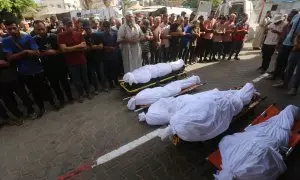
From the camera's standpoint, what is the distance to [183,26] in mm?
7930

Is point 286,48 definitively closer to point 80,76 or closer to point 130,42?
point 130,42

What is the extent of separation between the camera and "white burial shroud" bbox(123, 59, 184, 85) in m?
5.54

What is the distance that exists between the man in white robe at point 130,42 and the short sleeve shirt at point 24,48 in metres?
2.42

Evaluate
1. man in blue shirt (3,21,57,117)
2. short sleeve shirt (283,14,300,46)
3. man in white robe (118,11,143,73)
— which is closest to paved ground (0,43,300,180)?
man in blue shirt (3,21,57,117)

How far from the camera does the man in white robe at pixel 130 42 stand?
239 inches

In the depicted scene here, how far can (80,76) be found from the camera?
5.47 meters

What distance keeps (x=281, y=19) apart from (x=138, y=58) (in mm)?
4690

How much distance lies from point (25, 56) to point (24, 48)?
174 millimetres

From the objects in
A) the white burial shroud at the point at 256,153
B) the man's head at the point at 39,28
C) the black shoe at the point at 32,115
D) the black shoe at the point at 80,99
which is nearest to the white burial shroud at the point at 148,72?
the black shoe at the point at 80,99

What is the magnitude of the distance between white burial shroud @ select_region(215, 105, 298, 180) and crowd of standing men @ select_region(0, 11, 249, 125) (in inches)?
162

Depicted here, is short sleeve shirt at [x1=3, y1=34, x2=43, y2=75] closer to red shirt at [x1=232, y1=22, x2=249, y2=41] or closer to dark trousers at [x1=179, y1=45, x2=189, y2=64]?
dark trousers at [x1=179, y1=45, x2=189, y2=64]

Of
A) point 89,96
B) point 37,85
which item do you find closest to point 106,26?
point 89,96

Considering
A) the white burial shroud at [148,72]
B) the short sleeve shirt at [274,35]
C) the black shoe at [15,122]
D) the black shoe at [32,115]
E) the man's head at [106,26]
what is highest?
the man's head at [106,26]

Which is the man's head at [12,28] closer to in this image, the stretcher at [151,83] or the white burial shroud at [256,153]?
the stretcher at [151,83]
